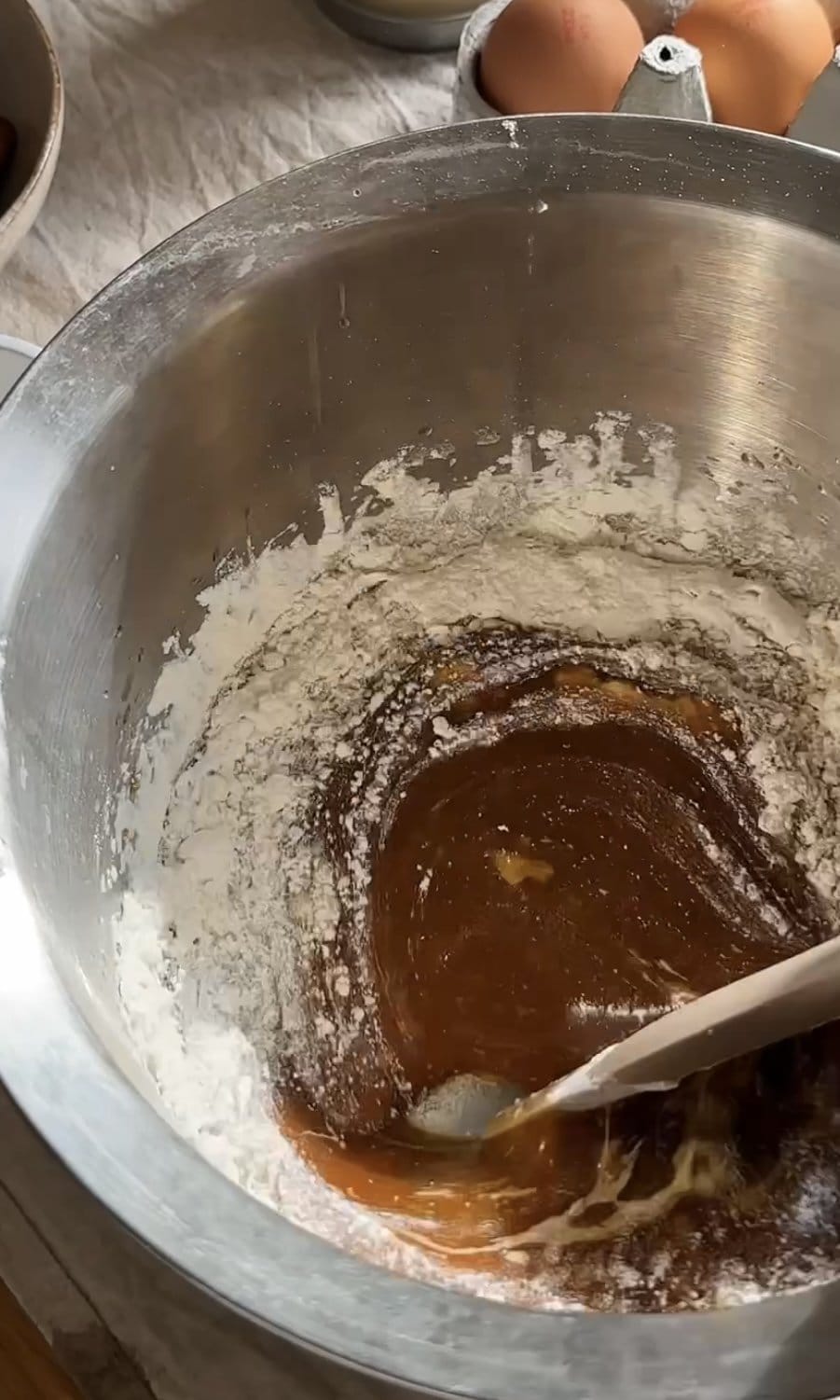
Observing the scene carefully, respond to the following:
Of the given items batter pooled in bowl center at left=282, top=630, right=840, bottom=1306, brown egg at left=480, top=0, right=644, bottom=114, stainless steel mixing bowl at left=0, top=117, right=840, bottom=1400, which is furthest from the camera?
brown egg at left=480, top=0, right=644, bottom=114

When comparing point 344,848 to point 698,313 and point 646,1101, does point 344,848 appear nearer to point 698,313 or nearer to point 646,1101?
point 646,1101

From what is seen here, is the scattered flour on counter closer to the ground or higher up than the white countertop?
closer to the ground

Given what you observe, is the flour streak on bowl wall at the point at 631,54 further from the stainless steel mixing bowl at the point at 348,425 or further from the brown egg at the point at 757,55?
the stainless steel mixing bowl at the point at 348,425

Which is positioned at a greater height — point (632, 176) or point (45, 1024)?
point (632, 176)

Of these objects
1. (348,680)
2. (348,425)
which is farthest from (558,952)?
(348,425)

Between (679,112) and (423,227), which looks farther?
(679,112)

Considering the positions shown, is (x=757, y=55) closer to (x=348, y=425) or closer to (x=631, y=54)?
(x=631, y=54)

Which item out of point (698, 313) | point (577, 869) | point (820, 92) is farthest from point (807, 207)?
point (577, 869)

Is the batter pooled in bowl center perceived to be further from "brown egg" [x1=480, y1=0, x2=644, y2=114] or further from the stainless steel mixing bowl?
"brown egg" [x1=480, y1=0, x2=644, y2=114]

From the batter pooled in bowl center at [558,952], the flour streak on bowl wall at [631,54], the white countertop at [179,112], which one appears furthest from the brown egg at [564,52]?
the batter pooled in bowl center at [558,952]

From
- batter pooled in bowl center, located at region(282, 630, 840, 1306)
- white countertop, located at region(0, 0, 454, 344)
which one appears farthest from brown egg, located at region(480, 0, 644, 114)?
batter pooled in bowl center, located at region(282, 630, 840, 1306)
